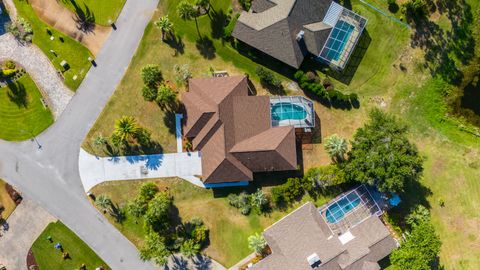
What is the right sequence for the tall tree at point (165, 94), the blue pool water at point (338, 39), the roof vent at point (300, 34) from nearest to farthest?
the roof vent at point (300, 34) < the tall tree at point (165, 94) < the blue pool water at point (338, 39)

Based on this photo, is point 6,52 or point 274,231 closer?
point 274,231

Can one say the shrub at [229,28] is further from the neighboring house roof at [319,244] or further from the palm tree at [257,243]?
the palm tree at [257,243]

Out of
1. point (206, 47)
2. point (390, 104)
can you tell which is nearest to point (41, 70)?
point (206, 47)

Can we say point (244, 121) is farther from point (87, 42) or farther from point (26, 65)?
point (26, 65)

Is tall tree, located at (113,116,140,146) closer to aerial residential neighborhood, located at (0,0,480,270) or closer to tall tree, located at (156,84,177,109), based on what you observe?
aerial residential neighborhood, located at (0,0,480,270)

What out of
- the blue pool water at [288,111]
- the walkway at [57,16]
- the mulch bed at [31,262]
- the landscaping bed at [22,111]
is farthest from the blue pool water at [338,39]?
the mulch bed at [31,262]

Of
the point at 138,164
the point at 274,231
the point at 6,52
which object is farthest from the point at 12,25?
the point at 274,231

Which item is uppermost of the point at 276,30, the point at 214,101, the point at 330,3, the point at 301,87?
the point at 330,3
